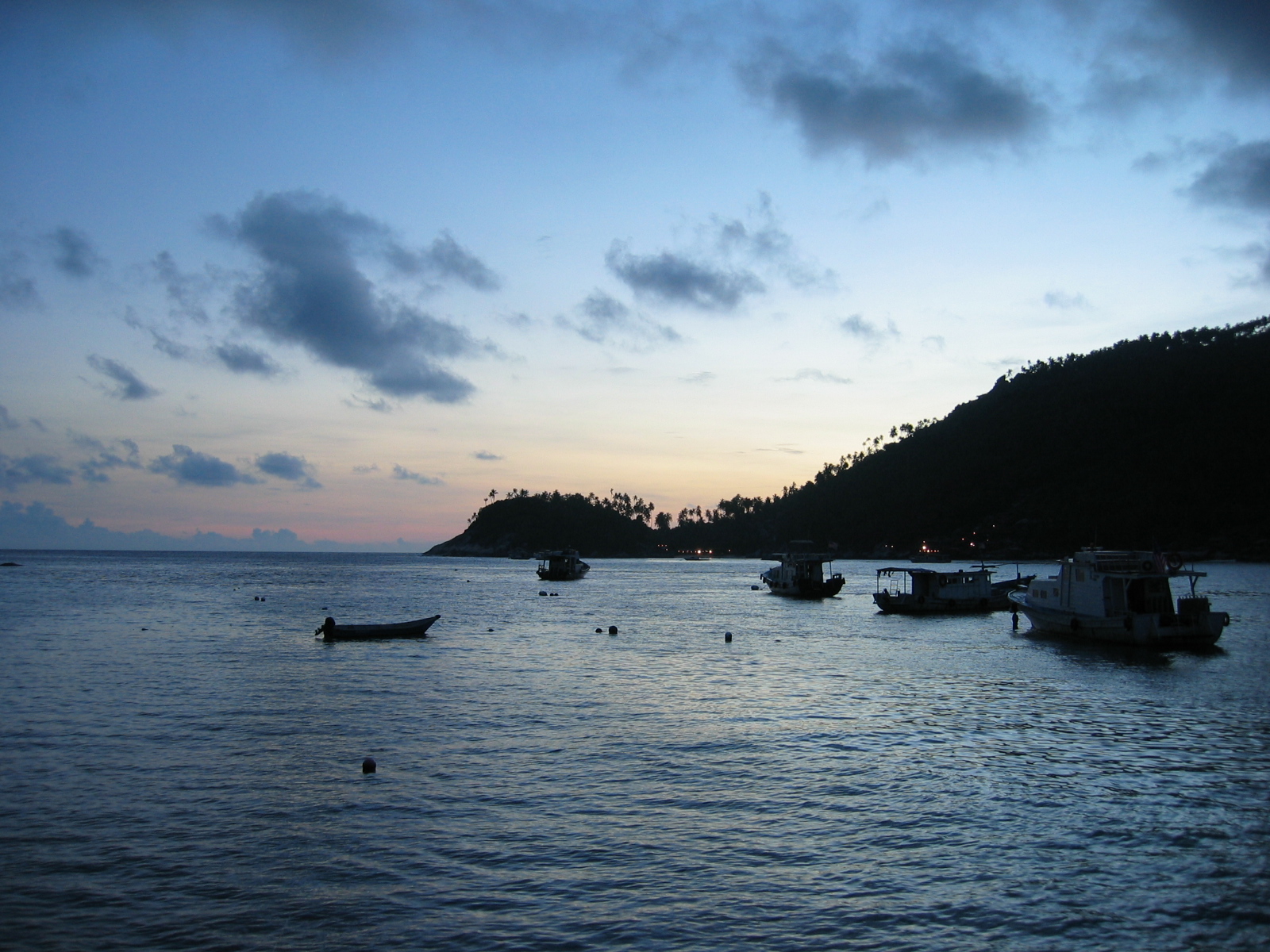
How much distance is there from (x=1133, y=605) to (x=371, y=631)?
173 feet

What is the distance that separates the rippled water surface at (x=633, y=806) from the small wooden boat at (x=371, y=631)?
11.6m

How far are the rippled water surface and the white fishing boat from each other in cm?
653

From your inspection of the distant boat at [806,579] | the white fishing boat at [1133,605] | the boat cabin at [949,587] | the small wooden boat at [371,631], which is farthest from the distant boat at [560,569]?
the white fishing boat at [1133,605]

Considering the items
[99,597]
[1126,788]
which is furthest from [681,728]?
[99,597]

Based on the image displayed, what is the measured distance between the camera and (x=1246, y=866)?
56.3 ft

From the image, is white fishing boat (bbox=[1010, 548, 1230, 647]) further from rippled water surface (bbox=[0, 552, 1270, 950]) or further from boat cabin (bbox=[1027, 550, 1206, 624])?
rippled water surface (bbox=[0, 552, 1270, 950])

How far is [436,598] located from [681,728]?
9179 centimetres

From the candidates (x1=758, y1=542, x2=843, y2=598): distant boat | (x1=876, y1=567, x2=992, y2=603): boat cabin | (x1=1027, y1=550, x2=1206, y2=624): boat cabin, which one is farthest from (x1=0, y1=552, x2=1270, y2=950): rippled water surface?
(x1=758, y1=542, x2=843, y2=598): distant boat

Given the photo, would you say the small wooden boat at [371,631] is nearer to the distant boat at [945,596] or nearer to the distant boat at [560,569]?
the distant boat at [945,596]

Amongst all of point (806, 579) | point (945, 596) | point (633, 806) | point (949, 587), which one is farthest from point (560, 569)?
point (633, 806)

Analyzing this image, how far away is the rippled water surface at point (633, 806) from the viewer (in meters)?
14.8

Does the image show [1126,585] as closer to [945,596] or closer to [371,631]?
[945,596]

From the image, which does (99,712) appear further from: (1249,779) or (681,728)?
(1249,779)

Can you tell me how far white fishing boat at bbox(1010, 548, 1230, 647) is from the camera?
178 feet
